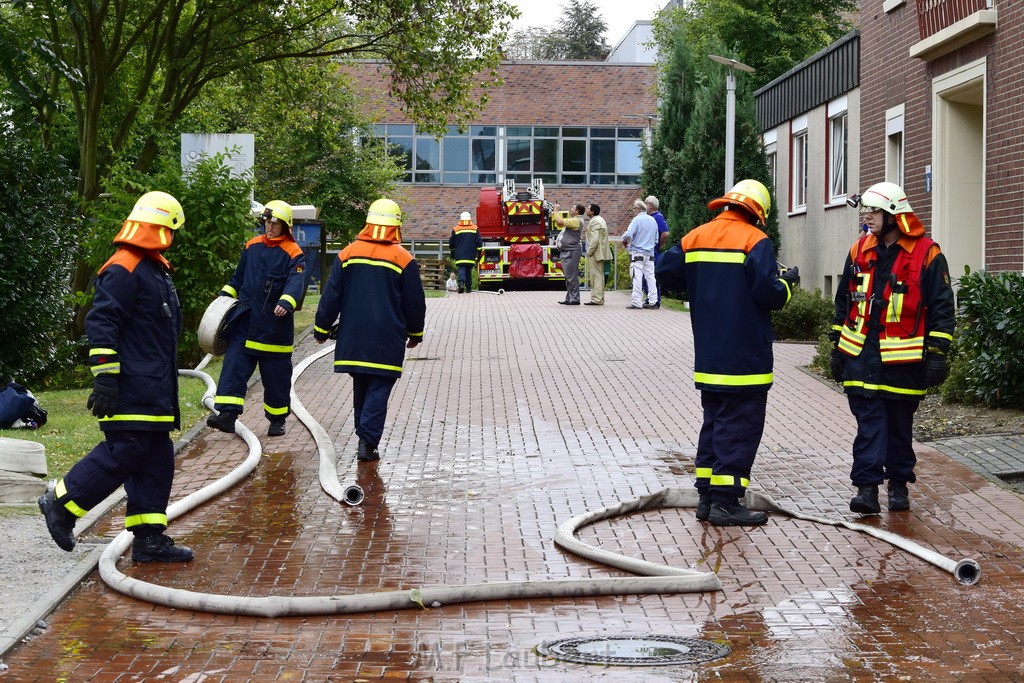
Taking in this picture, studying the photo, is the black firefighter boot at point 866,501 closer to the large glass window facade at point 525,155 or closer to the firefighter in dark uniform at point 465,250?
the firefighter in dark uniform at point 465,250

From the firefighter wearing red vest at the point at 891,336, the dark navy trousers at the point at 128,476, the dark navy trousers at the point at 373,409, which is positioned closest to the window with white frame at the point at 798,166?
the dark navy trousers at the point at 373,409

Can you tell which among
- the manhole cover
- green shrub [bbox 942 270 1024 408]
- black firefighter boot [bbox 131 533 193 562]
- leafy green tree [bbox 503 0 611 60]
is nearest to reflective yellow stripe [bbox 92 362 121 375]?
black firefighter boot [bbox 131 533 193 562]

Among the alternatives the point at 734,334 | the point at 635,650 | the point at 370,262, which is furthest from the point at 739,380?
the point at 370,262

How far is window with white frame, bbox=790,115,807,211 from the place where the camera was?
90.6 ft

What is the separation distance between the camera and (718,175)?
3098cm

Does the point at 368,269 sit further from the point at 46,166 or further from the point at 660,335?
the point at 660,335

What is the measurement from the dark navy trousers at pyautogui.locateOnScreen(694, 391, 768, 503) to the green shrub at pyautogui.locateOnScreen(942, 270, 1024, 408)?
4475 millimetres

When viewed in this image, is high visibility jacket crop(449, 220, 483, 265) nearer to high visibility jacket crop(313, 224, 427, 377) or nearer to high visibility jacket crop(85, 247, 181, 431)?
high visibility jacket crop(313, 224, 427, 377)

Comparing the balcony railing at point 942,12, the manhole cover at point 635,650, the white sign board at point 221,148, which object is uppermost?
the balcony railing at point 942,12

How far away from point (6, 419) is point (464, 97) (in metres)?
14.2

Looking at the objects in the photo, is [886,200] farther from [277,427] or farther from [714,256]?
[277,427]

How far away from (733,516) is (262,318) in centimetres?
478

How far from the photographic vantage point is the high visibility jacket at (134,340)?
7.09m

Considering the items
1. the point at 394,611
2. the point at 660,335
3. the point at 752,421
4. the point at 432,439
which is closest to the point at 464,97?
the point at 660,335
